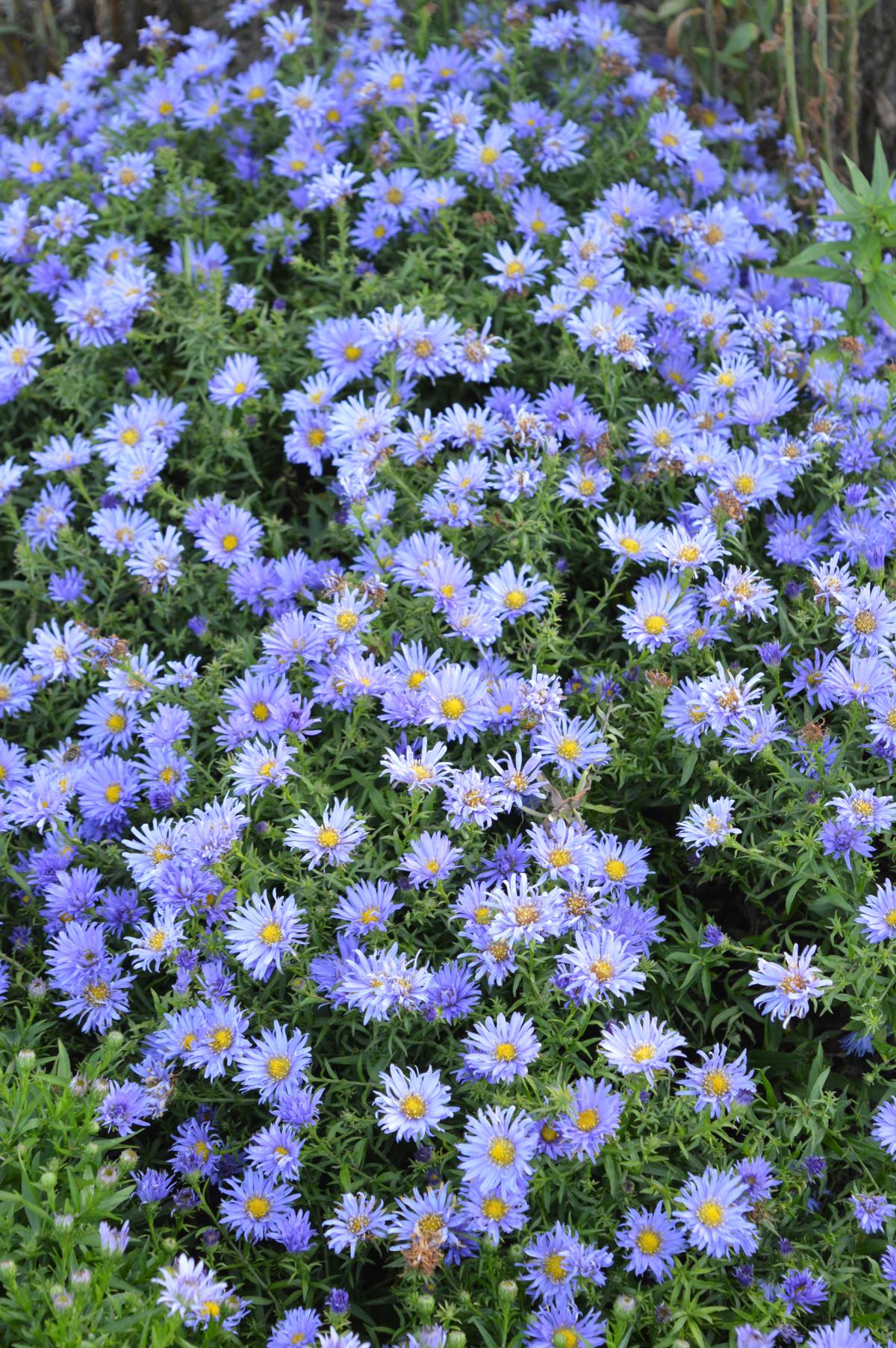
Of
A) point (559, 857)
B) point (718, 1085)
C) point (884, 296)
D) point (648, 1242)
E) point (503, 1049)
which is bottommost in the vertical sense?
point (648, 1242)

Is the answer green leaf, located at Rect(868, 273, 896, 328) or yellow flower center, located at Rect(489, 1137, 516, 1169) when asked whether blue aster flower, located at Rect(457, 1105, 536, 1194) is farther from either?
green leaf, located at Rect(868, 273, 896, 328)

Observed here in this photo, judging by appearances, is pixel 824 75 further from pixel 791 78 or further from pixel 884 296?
pixel 884 296

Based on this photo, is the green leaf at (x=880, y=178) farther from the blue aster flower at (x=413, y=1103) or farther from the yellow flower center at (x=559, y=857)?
the blue aster flower at (x=413, y=1103)

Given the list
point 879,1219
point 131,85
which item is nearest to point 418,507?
point 879,1219

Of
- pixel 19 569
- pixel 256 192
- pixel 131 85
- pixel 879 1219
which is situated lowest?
pixel 879 1219

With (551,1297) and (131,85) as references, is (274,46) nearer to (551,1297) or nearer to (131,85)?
(131,85)

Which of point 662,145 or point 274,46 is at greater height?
point 274,46

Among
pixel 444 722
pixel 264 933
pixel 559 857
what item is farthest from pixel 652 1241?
pixel 444 722
